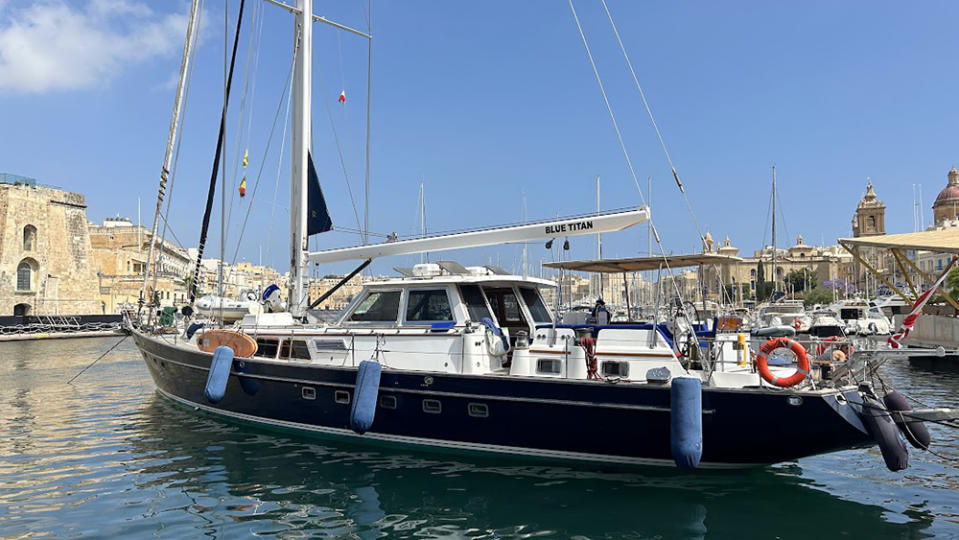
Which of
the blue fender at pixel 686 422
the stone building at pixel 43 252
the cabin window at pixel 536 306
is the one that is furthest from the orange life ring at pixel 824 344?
the stone building at pixel 43 252

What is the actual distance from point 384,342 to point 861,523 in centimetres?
622

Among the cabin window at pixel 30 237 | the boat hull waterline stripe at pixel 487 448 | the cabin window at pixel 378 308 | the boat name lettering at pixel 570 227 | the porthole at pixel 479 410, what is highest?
the cabin window at pixel 30 237

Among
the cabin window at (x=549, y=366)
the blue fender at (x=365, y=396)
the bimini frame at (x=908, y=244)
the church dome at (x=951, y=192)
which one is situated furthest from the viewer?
the church dome at (x=951, y=192)

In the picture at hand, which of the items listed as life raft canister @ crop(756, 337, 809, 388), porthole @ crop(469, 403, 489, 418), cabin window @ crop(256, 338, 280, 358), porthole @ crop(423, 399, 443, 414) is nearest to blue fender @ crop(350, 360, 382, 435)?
porthole @ crop(423, 399, 443, 414)

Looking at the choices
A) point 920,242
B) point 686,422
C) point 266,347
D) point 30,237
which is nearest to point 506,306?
point 686,422

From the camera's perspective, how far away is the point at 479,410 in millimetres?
8344

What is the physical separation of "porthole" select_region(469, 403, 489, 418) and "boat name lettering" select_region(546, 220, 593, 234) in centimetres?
266

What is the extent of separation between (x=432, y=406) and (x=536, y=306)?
2.67 meters

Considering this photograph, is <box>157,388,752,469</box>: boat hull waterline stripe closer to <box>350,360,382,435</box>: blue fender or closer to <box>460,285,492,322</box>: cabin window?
<box>350,360,382,435</box>: blue fender

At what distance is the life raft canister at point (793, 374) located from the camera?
709cm

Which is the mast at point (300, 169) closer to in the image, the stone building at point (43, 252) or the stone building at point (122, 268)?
the stone building at point (122, 268)

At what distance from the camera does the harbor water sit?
635cm

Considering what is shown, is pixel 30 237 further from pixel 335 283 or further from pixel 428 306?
pixel 428 306

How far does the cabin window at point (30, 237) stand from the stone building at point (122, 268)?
6.15 metres
